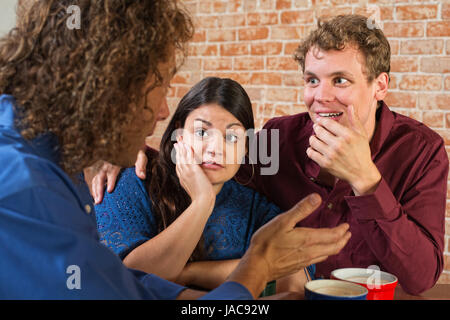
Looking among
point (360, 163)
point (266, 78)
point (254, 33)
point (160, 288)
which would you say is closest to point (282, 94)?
point (266, 78)

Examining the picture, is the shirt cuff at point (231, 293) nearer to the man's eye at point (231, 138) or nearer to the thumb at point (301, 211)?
the thumb at point (301, 211)

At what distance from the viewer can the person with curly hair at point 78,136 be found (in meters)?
0.65

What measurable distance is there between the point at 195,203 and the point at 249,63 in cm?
163

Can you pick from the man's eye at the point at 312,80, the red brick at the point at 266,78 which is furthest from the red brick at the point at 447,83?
the man's eye at the point at 312,80

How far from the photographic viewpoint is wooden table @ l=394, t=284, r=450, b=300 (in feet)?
3.39

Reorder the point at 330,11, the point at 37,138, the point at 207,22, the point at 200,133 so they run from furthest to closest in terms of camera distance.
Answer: the point at 207,22 < the point at 330,11 < the point at 200,133 < the point at 37,138

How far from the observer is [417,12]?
88.8 inches

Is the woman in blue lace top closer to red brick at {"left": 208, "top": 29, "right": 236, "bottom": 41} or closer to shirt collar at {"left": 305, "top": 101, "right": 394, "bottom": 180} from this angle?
shirt collar at {"left": 305, "top": 101, "right": 394, "bottom": 180}

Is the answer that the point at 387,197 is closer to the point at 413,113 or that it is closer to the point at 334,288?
the point at 334,288

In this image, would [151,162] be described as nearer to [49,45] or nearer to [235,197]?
[235,197]

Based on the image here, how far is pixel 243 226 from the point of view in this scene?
1.37 meters

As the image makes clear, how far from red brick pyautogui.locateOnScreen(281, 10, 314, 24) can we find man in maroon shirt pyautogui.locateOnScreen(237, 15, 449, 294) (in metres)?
1.00
